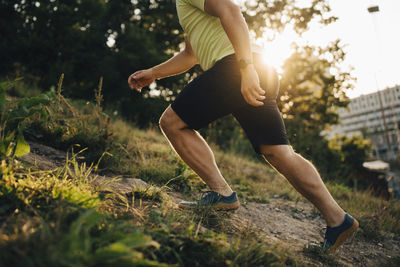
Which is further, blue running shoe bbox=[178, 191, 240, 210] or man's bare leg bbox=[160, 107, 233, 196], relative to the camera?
Answer: blue running shoe bbox=[178, 191, 240, 210]

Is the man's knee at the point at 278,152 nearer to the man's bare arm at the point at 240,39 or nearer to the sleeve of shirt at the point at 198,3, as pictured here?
the man's bare arm at the point at 240,39

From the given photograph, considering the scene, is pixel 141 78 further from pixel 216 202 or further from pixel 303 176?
pixel 303 176

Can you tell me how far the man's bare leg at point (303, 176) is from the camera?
1.88 m

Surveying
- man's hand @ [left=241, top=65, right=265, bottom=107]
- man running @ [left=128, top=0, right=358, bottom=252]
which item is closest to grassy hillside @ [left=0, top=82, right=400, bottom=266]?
man running @ [left=128, top=0, right=358, bottom=252]

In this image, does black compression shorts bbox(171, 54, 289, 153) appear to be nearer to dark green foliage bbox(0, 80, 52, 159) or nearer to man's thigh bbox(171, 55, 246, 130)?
man's thigh bbox(171, 55, 246, 130)

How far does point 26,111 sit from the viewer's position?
6.30 ft

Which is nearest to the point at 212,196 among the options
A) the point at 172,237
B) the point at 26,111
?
the point at 172,237

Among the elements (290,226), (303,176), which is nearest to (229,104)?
(303,176)

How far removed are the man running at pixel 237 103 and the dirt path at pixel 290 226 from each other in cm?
38

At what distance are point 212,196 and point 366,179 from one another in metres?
12.4

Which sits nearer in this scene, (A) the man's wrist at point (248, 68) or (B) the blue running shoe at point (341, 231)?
(A) the man's wrist at point (248, 68)

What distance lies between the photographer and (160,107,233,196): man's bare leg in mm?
2029

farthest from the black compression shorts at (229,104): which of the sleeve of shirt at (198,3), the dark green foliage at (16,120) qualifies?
the dark green foliage at (16,120)

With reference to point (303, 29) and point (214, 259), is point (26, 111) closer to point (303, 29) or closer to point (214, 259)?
point (214, 259)
